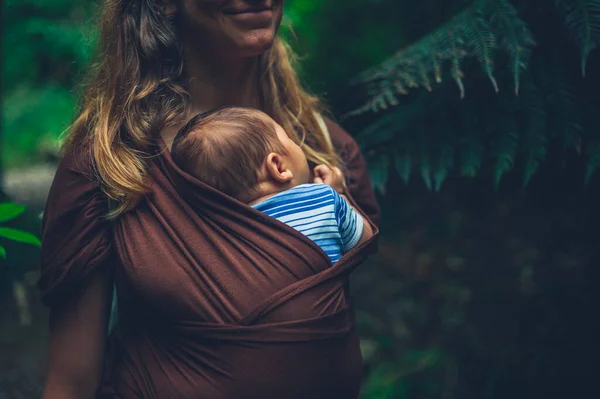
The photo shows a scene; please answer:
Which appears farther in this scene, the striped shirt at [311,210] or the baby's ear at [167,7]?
the baby's ear at [167,7]

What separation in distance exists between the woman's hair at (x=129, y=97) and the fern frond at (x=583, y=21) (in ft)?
3.02

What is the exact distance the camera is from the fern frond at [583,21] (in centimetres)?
221

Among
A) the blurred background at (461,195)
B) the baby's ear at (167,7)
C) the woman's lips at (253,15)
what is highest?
the baby's ear at (167,7)

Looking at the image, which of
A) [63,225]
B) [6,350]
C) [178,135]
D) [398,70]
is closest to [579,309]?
[398,70]

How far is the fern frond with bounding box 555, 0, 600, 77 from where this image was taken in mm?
2215

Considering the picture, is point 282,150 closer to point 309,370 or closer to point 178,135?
point 178,135

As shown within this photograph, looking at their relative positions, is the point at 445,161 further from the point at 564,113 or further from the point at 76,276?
the point at 76,276

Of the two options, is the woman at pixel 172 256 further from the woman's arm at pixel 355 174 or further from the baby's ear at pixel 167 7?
the woman's arm at pixel 355 174

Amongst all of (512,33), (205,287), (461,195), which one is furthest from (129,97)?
(461,195)

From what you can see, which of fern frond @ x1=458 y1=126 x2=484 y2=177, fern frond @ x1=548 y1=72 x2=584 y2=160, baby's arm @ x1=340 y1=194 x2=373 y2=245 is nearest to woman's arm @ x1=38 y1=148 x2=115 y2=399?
baby's arm @ x1=340 y1=194 x2=373 y2=245

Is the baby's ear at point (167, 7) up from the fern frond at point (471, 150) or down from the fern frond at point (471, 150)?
up

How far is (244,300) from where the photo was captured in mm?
1725

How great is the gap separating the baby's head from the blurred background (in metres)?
0.55

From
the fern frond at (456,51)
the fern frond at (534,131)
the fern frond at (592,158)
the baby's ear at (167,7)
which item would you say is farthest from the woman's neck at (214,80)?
the fern frond at (592,158)
